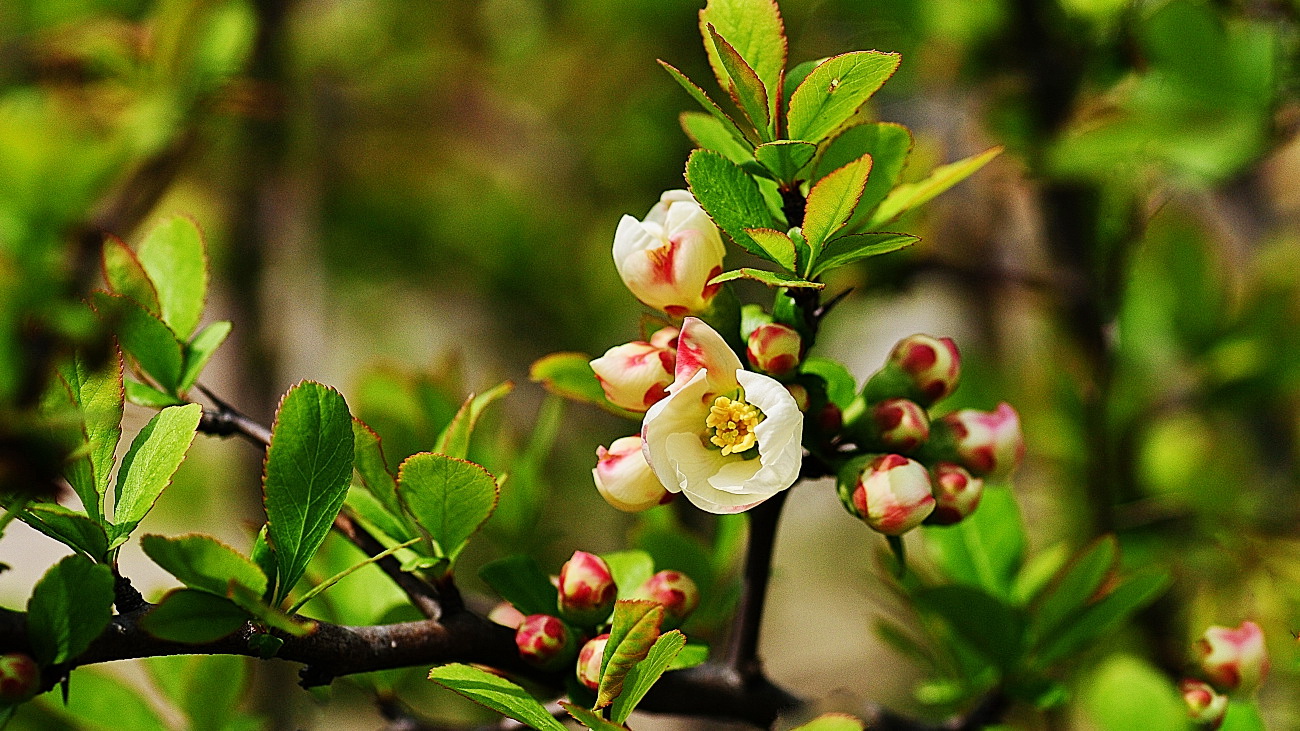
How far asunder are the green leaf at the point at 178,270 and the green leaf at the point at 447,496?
0.18m

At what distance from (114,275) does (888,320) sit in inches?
68.8

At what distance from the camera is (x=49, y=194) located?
29.9 inches

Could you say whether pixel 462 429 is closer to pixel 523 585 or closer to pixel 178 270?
pixel 523 585

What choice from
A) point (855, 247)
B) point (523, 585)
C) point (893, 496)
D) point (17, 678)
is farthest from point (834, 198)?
point (17, 678)

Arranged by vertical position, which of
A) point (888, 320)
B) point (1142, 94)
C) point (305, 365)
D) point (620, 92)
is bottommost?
point (888, 320)

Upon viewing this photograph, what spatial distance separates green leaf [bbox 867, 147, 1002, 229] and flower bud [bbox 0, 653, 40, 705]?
385 millimetres

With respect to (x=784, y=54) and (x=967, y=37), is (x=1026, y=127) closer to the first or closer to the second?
(x=967, y=37)

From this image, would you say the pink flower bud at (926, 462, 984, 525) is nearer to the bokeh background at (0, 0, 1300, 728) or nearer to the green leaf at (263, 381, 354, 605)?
the bokeh background at (0, 0, 1300, 728)

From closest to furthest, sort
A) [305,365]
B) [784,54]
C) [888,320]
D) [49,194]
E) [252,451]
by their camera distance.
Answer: [784,54] → [49,194] → [252,451] → [305,365] → [888,320]

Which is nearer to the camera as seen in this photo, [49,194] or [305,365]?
[49,194]

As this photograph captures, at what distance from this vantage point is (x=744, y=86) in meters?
0.43

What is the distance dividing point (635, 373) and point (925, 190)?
6.2 inches

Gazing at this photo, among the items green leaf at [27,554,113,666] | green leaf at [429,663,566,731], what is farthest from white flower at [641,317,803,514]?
green leaf at [27,554,113,666]

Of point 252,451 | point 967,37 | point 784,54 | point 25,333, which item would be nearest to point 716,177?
point 784,54
